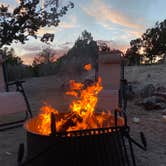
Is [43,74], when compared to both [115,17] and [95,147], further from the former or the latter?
[95,147]

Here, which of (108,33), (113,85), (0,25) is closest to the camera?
(113,85)

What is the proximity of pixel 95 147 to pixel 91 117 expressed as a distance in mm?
538

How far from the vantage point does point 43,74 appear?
1339cm

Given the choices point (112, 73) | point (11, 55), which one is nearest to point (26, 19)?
point (11, 55)

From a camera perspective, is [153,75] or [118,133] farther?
[153,75]

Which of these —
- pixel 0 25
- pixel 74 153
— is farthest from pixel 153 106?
pixel 0 25

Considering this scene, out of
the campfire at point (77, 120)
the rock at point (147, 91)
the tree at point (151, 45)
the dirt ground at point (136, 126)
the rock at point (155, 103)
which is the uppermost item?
the tree at point (151, 45)

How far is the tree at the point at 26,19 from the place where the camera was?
11758mm

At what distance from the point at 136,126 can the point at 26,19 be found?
23.1 ft

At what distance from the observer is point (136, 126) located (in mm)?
5934

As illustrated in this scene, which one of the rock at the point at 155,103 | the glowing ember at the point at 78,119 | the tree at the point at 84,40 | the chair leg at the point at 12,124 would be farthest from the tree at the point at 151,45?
the glowing ember at the point at 78,119

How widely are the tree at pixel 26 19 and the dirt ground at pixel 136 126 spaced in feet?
5.50

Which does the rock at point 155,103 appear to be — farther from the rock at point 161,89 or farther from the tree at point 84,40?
the tree at point 84,40

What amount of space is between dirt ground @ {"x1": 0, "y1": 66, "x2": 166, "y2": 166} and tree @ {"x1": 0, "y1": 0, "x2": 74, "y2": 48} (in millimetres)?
1676
